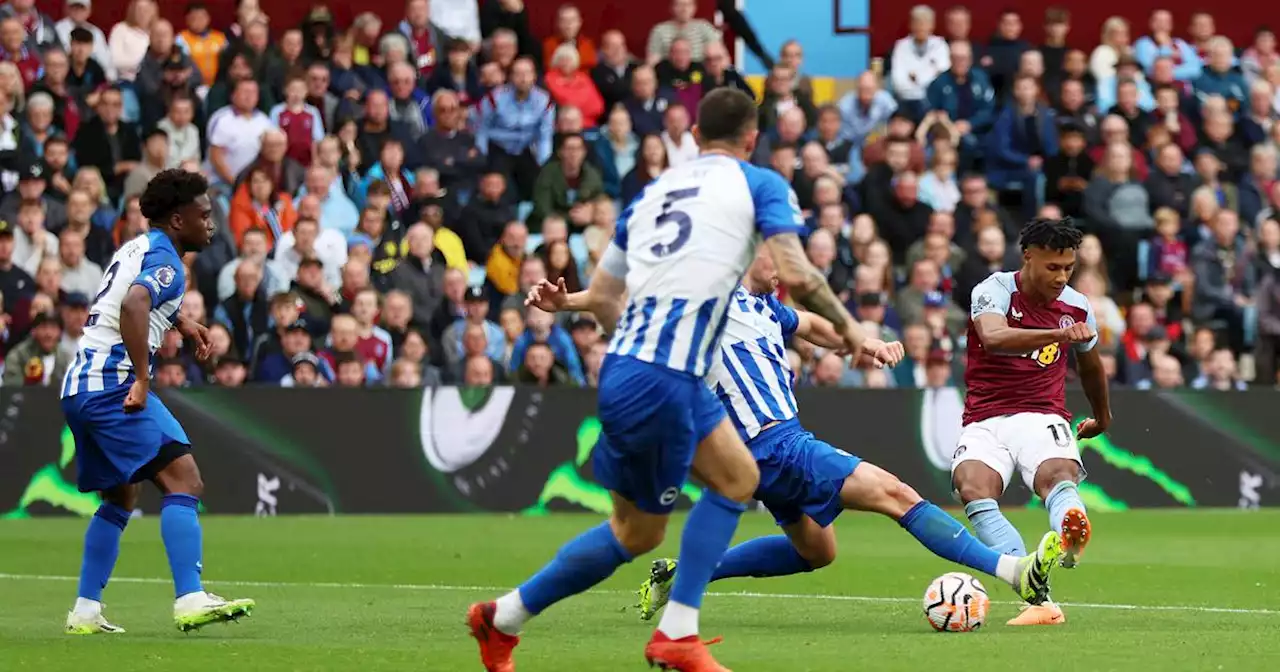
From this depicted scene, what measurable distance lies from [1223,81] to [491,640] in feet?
60.8

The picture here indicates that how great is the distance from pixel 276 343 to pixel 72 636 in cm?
931

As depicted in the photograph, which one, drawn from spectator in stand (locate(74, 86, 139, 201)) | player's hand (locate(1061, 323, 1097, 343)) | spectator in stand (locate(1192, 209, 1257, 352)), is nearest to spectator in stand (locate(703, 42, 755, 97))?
spectator in stand (locate(1192, 209, 1257, 352))

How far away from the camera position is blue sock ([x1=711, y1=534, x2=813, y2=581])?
10.4m

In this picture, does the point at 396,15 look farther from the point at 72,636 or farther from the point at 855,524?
the point at 72,636

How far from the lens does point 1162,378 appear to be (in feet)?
67.1

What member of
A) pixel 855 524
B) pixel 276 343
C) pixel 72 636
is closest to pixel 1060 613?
pixel 72 636

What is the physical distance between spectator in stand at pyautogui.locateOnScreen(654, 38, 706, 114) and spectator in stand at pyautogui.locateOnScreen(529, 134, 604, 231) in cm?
167

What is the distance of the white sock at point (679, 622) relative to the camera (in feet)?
24.9

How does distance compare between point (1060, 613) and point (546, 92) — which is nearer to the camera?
point (1060, 613)

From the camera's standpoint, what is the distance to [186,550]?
9.72m

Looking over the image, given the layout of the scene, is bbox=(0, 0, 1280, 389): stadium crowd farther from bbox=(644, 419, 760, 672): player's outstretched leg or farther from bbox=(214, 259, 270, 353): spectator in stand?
bbox=(644, 419, 760, 672): player's outstretched leg

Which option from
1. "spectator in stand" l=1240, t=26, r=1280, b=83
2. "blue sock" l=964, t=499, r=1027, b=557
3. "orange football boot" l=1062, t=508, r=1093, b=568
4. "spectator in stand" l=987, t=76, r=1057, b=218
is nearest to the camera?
"orange football boot" l=1062, t=508, r=1093, b=568

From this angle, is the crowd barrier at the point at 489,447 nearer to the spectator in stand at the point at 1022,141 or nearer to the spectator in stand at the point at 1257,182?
the spectator in stand at the point at 1257,182

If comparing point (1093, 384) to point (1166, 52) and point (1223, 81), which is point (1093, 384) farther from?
point (1166, 52)
